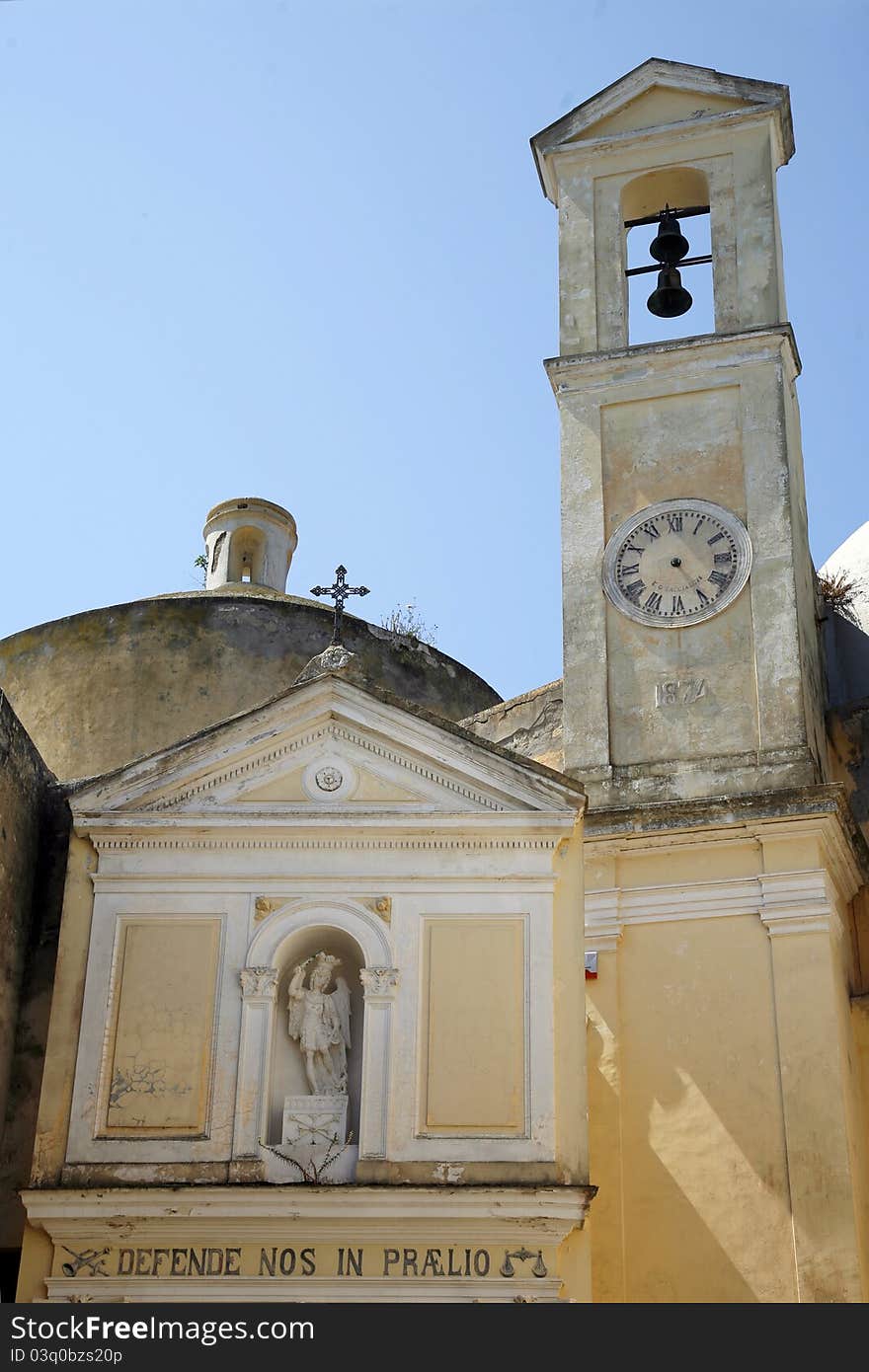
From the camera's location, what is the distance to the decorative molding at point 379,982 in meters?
12.2

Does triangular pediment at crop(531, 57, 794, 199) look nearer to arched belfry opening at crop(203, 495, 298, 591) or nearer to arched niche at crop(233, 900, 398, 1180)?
arched belfry opening at crop(203, 495, 298, 591)

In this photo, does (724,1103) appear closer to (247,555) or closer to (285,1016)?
(285,1016)

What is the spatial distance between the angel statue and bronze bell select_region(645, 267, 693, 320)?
7.79m

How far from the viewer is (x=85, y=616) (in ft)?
60.2

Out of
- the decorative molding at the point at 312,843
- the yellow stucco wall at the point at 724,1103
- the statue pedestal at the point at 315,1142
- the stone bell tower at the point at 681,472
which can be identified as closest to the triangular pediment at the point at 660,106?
the stone bell tower at the point at 681,472

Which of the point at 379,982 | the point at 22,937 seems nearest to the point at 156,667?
the point at 22,937

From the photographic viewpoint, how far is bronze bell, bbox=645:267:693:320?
1752 cm

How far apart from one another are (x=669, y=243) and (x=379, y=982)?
28.0ft

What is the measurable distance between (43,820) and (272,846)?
209cm

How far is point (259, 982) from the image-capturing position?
12.3 m

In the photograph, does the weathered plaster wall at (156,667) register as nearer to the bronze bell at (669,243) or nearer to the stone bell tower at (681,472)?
the stone bell tower at (681,472)

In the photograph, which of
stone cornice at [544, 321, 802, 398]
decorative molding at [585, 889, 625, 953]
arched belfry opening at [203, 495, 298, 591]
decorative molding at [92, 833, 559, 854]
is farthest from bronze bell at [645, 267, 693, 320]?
decorative molding at [92, 833, 559, 854]
